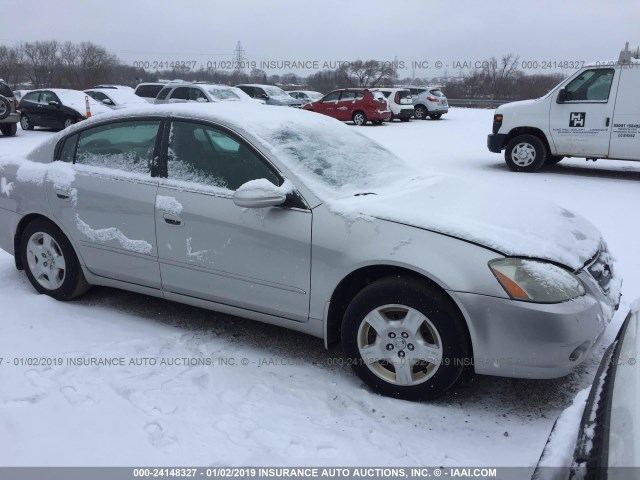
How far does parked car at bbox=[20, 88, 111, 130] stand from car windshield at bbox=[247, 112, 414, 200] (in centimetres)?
1447

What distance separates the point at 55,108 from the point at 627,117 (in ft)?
50.8

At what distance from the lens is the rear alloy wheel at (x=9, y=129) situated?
53.8 ft

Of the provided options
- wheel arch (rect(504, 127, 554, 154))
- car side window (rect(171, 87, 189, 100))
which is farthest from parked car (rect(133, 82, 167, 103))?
wheel arch (rect(504, 127, 554, 154))

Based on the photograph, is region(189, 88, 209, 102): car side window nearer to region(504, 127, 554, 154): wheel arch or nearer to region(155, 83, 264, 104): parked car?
region(155, 83, 264, 104): parked car

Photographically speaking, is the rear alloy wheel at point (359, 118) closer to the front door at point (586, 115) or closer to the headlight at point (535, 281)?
the front door at point (586, 115)

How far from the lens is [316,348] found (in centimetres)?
357

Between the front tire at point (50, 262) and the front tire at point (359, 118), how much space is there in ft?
59.2

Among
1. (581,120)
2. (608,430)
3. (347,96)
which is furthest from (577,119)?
(347,96)

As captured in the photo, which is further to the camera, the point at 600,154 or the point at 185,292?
the point at 600,154

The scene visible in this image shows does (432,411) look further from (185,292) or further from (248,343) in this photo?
(185,292)

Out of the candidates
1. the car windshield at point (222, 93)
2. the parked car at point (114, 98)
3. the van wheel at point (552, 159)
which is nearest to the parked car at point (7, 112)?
the parked car at point (114, 98)

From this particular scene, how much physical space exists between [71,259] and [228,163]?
4.87 ft

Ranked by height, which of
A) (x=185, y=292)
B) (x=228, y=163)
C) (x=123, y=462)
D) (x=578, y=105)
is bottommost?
(x=123, y=462)

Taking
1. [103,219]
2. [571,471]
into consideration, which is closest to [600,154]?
[103,219]
